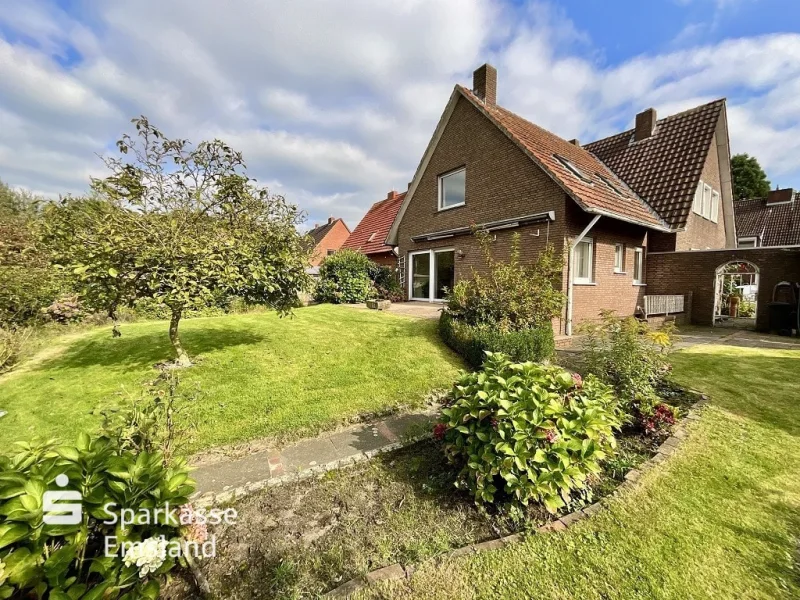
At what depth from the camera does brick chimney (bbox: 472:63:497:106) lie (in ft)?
41.8

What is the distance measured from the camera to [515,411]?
8.89 feet

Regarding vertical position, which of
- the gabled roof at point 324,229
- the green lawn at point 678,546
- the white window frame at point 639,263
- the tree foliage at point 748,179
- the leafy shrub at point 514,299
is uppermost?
the tree foliage at point 748,179

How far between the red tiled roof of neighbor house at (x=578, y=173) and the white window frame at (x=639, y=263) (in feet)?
3.35

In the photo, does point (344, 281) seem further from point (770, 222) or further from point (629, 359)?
point (770, 222)

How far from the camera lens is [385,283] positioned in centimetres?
1512

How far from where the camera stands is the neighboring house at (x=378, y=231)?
1789 centimetres

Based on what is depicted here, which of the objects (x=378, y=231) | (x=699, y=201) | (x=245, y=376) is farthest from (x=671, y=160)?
(x=245, y=376)

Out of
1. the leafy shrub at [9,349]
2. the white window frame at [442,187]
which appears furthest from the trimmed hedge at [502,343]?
the leafy shrub at [9,349]

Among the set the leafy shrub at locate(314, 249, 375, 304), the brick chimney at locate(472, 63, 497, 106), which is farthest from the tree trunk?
the brick chimney at locate(472, 63, 497, 106)

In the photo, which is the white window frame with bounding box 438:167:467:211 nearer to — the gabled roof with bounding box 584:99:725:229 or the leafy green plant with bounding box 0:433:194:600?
the gabled roof with bounding box 584:99:725:229

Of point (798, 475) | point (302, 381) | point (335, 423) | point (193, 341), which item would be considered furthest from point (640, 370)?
point (193, 341)

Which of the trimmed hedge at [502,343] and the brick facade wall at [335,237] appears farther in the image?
the brick facade wall at [335,237]

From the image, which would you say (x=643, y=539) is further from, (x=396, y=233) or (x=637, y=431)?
(x=396, y=233)

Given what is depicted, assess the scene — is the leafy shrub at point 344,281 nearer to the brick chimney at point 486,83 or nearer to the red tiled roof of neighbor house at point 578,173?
the red tiled roof of neighbor house at point 578,173
